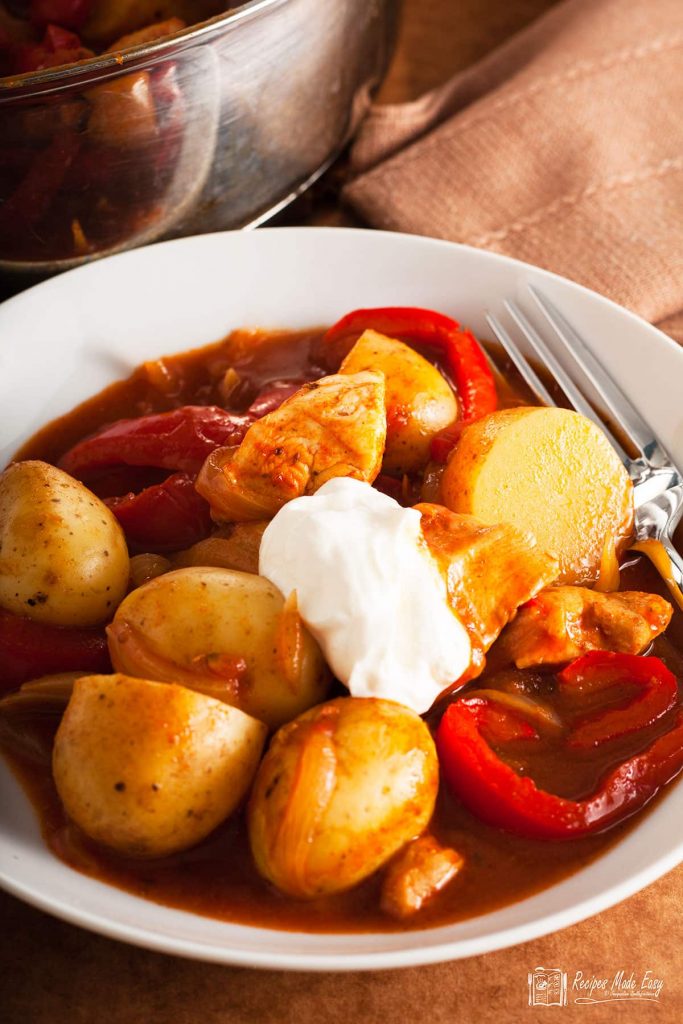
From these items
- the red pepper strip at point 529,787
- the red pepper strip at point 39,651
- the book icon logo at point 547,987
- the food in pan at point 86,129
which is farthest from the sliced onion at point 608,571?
the food in pan at point 86,129

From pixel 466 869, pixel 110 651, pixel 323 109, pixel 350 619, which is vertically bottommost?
pixel 466 869

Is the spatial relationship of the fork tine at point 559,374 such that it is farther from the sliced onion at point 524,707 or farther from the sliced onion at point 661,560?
the sliced onion at point 524,707

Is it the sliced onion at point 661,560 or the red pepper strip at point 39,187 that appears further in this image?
the red pepper strip at point 39,187

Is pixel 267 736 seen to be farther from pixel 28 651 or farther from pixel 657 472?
pixel 657 472

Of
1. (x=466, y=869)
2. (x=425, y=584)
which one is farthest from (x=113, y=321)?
(x=466, y=869)

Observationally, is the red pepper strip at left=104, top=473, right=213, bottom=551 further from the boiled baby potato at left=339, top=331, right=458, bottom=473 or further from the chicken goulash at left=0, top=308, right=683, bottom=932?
the boiled baby potato at left=339, top=331, right=458, bottom=473

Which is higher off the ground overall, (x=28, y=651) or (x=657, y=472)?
(x=657, y=472)

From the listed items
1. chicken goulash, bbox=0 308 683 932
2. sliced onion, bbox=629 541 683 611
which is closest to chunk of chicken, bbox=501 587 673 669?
chicken goulash, bbox=0 308 683 932
